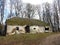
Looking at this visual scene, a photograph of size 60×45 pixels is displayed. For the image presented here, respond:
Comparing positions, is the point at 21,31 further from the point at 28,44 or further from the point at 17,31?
the point at 28,44

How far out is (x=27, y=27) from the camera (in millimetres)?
41500

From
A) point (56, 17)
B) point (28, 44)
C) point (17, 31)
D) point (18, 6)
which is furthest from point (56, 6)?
point (28, 44)

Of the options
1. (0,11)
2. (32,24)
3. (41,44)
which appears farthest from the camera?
(0,11)

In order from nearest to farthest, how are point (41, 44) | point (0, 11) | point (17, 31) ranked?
1. point (41, 44)
2. point (17, 31)
3. point (0, 11)

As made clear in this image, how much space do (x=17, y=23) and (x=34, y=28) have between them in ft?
15.8

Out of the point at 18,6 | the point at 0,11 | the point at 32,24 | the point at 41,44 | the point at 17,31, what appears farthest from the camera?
the point at 18,6

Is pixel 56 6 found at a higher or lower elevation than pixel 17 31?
higher

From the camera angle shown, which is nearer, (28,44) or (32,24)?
(28,44)

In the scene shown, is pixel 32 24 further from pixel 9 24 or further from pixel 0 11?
pixel 0 11

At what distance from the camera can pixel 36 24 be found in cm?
4253

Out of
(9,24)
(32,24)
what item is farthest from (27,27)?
(9,24)

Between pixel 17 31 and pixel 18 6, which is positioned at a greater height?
pixel 18 6

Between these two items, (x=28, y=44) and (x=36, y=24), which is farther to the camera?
(x=36, y=24)

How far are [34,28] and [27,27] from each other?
1.93 meters
